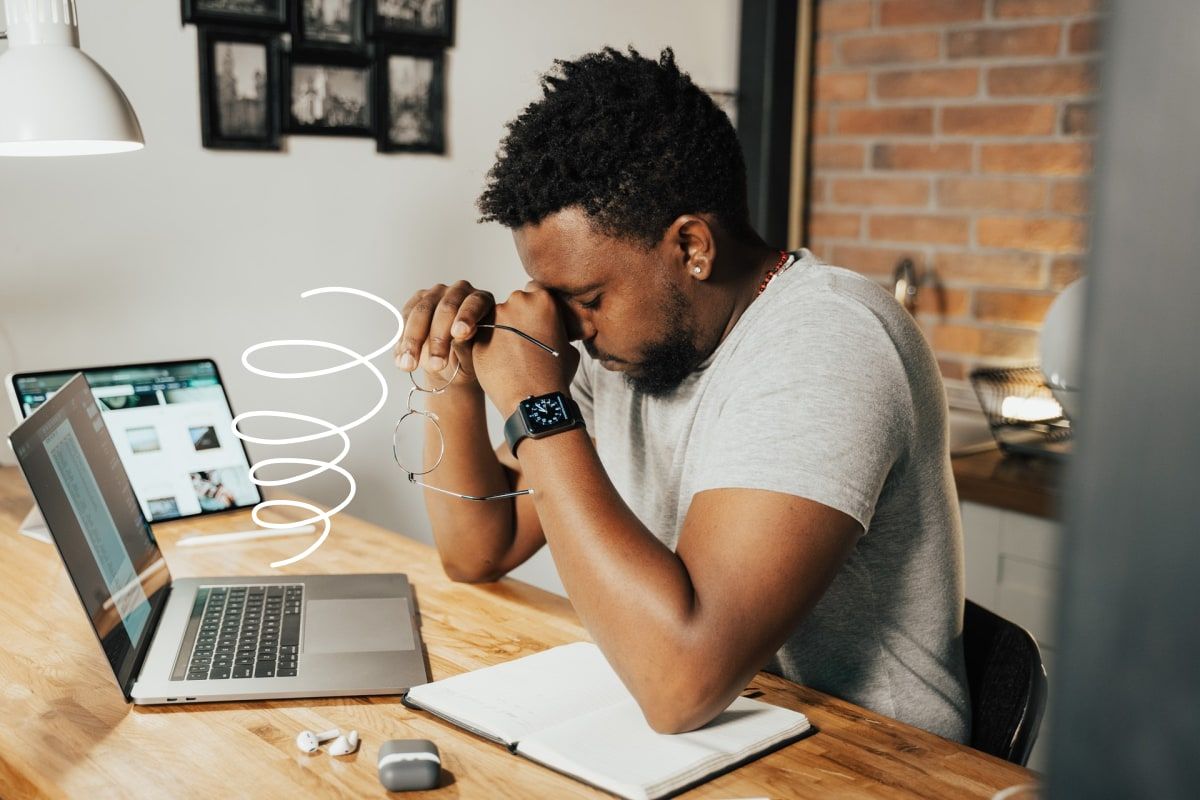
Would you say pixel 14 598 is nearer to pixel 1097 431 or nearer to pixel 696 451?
pixel 696 451

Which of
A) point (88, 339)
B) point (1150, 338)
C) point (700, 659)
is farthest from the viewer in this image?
point (88, 339)

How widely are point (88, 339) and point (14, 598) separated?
27.7 inches

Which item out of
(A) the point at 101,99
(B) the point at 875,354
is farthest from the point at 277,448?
(B) the point at 875,354

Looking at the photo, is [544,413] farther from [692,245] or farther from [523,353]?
[692,245]

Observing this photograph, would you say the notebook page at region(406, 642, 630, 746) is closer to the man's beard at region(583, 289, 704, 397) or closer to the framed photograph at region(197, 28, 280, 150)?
the man's beard at region(583, 289, 704, 397)

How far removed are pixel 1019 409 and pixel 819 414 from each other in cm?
163

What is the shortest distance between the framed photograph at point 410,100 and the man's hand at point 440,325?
976 millimetres

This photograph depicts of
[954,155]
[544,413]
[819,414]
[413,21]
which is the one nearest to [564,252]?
[544,413]

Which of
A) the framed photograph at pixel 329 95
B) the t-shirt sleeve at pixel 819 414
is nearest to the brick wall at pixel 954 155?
the framed photograph at pixel 329 95

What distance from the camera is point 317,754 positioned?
0.99m

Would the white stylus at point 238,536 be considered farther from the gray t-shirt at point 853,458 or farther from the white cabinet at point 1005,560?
the white cabinet at point 1005,560

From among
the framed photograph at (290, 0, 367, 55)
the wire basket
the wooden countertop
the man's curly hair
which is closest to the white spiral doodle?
the man's curly hair

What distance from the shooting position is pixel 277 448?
2.21 m

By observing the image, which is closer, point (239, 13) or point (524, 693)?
point (524, 693)
